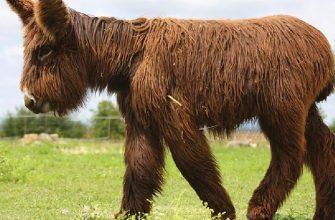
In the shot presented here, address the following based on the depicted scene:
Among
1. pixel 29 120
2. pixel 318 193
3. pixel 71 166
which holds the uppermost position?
pixel 318 193

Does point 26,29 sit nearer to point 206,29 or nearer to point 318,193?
point 206,29

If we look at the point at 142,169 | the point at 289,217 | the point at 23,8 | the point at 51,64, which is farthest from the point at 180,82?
the point at 289,217

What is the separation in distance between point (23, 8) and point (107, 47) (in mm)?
911

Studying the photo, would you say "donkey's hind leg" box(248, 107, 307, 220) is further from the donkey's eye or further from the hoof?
the donkey's eye

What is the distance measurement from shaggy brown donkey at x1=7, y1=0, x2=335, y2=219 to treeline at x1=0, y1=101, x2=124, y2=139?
1214 inches

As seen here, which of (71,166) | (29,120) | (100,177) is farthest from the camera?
(29,120)

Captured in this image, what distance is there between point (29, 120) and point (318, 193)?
32471 millimetres

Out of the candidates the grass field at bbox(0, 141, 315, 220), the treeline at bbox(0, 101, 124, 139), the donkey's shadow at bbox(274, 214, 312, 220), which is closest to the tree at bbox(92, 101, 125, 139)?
the treeline at bbox(0, 101, 124, 139)

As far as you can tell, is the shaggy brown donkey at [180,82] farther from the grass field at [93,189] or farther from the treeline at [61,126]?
the treeline at [61,126]

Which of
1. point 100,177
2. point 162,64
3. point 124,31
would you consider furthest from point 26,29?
point 100,177

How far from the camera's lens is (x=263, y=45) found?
680cm

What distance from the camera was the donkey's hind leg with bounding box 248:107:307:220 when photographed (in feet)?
22.4

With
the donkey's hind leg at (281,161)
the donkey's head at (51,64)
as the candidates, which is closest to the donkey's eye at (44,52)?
the donkey's head at (51,64)

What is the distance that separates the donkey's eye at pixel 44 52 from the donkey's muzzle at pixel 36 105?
1.29ft
